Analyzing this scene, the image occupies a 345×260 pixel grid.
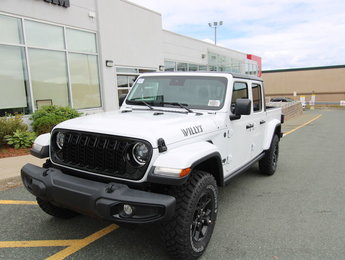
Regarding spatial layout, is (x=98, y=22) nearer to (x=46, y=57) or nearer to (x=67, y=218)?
(x=46, y=57)

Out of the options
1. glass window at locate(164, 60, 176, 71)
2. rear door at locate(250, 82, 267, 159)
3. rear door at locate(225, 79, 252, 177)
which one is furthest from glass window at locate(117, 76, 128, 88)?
rear door at locate(225, 79, 252, 177)

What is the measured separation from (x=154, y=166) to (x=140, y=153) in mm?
216

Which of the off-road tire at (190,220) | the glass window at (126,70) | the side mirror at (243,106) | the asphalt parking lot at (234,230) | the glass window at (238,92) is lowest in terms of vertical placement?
the asphalt parking lot at (234,230)

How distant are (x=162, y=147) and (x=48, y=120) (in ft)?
22.3

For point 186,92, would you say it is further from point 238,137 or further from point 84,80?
point 84,80

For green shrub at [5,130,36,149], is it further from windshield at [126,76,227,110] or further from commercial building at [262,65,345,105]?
commercial building at [262,65,345,105]

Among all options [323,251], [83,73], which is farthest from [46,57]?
[323,251]

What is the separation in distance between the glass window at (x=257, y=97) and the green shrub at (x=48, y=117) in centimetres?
590

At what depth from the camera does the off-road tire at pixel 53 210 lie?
347cm

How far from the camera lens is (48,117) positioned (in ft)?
28.1

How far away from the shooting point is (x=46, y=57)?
998cm

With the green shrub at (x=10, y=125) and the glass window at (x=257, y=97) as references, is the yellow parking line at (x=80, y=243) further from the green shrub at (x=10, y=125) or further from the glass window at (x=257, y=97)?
the green shrub at (x=10, y=125)

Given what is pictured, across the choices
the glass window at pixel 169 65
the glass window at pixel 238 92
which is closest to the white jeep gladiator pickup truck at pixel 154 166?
the glass window at pixel 238 92

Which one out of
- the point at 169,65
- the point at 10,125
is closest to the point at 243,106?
the point at 10,125
